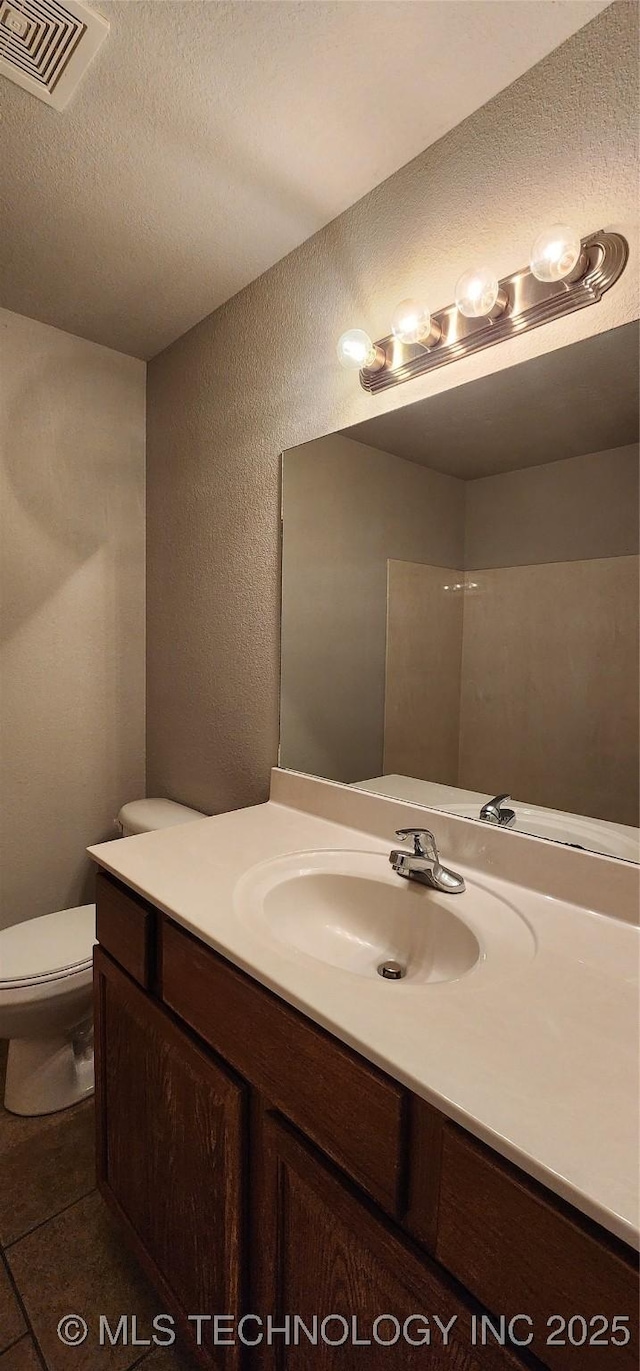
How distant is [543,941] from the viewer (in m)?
0.85

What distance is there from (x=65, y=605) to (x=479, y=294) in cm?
156

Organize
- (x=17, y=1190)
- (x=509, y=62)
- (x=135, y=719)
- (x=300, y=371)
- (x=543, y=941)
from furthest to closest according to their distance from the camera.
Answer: (x=135, y=719) < (x=300, y=371) < (x=17, y=1190) < (x=509, y=62) < (x=543, y=941)

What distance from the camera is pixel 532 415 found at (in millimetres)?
1046

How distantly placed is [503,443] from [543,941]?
85 cm

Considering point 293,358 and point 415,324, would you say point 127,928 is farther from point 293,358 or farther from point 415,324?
point 293,358

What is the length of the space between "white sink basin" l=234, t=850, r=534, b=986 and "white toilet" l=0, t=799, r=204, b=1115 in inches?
28.7

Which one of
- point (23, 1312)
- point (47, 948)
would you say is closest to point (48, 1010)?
point (47, 948)

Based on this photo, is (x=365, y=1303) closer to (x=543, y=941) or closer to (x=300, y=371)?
(x=543, y=941)

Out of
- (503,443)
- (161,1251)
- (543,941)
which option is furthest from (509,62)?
(161,1251)

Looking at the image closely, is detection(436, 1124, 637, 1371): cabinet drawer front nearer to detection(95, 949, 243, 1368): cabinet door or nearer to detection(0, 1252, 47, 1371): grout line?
detection(95, 949, 243, 1368): cabinet door

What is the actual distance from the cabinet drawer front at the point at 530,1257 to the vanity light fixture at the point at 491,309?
1164mm

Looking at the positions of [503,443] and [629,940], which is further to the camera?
[503,443]

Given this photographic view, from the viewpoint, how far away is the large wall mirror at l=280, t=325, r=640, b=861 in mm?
948

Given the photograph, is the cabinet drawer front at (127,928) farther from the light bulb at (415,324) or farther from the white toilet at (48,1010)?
the light bulb at (415,324)
